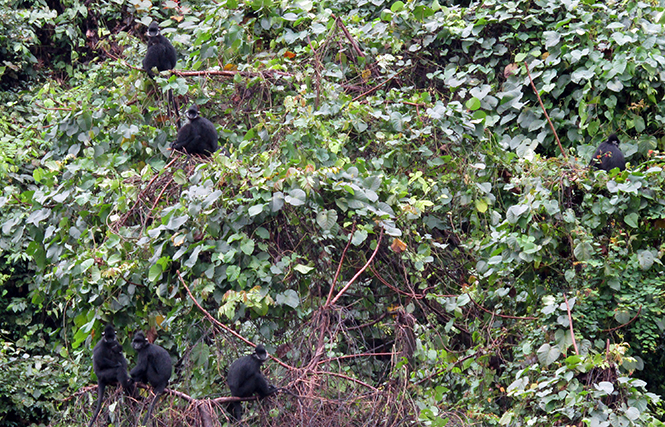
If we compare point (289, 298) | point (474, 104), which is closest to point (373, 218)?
point (289, 298)

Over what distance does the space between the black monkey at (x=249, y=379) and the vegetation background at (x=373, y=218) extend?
0.09 meters

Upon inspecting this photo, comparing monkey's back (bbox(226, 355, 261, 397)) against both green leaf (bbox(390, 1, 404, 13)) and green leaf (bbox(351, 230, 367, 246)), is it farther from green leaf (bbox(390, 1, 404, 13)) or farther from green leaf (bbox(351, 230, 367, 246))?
green leaf (bbox(390, 1, 404, 13))

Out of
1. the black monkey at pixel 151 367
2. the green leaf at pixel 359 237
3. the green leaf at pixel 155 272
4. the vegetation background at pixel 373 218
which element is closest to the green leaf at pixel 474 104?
the vegetation background at pixel 373 218

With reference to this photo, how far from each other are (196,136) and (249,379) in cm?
178

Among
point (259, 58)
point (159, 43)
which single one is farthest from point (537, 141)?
point (159, 43)

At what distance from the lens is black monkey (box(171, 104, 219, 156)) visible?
507cm

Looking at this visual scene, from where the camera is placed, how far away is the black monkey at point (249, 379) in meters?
3.93

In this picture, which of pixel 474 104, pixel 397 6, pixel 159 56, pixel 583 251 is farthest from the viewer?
pixel 397 6

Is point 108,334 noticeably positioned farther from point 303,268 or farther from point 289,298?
point 303,268

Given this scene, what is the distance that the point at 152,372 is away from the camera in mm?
4156

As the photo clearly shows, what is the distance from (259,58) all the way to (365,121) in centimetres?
107

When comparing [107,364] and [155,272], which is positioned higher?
[155,272]

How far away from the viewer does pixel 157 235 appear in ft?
14.7

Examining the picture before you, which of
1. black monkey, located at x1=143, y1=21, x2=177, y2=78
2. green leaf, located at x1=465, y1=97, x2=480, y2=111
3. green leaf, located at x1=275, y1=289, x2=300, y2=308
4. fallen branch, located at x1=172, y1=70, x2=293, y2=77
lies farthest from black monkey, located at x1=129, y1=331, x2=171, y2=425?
green leaf, located at x1=465, y1=97, x2=480, y2=111
